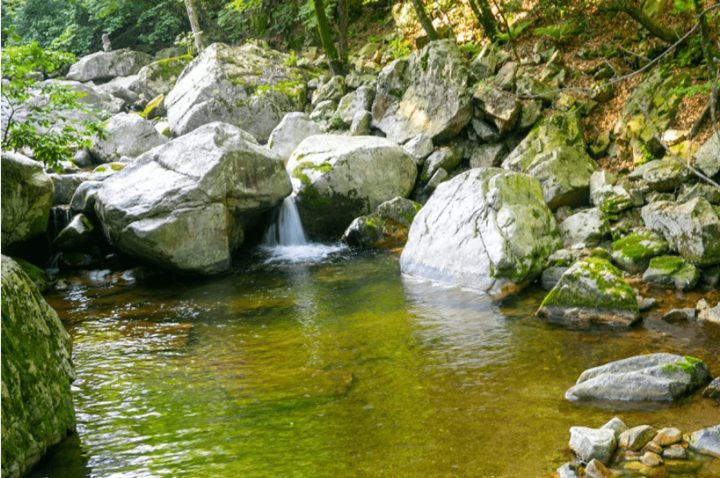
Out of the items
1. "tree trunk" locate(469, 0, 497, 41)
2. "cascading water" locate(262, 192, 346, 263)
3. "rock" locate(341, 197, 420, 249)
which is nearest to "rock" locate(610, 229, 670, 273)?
"rock" locate(341, 197, 420, 249)

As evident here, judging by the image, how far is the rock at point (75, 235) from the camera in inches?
531

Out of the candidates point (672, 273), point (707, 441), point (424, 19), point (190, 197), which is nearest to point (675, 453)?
point (707, 441)

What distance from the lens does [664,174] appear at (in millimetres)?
11516

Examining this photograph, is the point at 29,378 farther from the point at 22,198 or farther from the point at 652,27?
the point at 652,27

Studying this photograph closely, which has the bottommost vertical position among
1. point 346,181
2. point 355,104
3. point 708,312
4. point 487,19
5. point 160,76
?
point 708,312

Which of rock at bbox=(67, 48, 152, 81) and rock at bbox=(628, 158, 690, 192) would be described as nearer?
rock at bbox=(628, 158, 690, 192)

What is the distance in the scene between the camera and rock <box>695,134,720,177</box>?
1093 cm

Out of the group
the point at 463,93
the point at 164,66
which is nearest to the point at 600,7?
the point at 463,93

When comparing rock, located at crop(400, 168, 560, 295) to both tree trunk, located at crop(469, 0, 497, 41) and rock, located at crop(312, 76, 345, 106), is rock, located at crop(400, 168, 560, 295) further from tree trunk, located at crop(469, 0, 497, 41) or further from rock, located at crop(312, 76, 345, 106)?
rock, located at crop(312, 76, 345, 106)

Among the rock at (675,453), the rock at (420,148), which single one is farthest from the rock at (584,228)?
the rock at (675,453)

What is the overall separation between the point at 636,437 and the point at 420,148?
1131cm

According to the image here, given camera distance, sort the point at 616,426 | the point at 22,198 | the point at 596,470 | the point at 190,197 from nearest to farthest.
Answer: the point at 596,470 → the point at 616,426 → the point at 190,197 → the point at 22,198

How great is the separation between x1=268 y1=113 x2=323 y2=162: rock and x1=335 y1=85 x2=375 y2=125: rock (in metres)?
1.20

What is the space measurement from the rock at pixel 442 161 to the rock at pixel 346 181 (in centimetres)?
41
